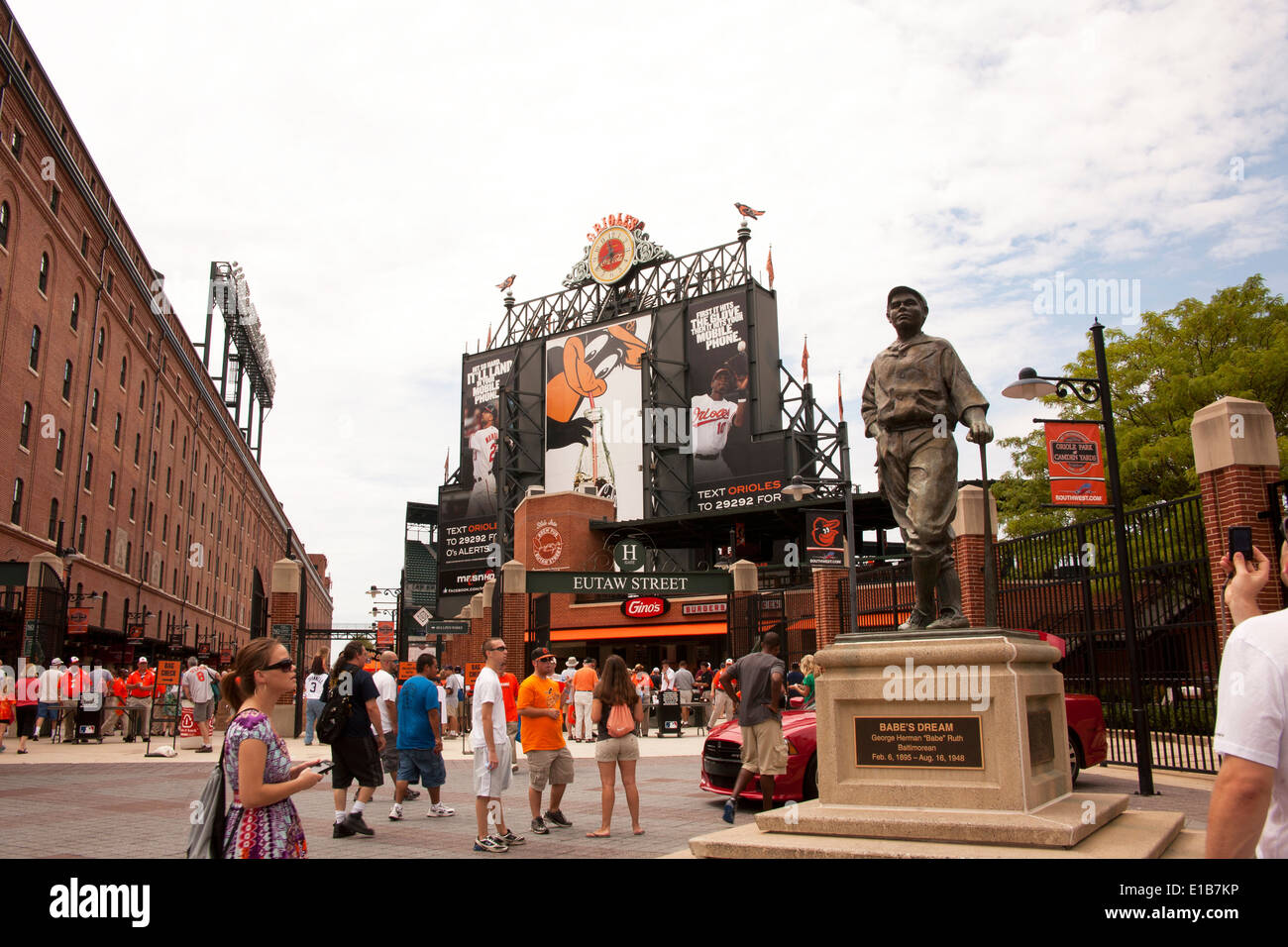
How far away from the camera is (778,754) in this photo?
9.03m

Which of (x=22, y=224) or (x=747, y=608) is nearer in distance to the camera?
(x=747, y=608)

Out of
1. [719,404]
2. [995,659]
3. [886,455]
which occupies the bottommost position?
[995,659]

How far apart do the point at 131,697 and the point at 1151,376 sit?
3041cm

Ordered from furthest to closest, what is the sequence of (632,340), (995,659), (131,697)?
(632,340), (131,697), (995,659)

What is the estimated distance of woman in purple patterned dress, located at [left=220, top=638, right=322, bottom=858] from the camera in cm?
385

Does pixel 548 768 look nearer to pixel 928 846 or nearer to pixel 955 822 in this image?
pixel 928 846

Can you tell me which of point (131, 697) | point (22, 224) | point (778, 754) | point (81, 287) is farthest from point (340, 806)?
point (81, 287)

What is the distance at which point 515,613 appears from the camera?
1164 inches

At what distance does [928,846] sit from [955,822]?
217 millimetres

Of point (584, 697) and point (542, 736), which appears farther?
point (584, 697)

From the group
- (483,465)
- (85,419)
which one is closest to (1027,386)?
(85,419)

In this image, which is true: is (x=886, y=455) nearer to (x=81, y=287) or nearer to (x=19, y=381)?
(x=19, y=381)

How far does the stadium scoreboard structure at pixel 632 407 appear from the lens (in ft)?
151
